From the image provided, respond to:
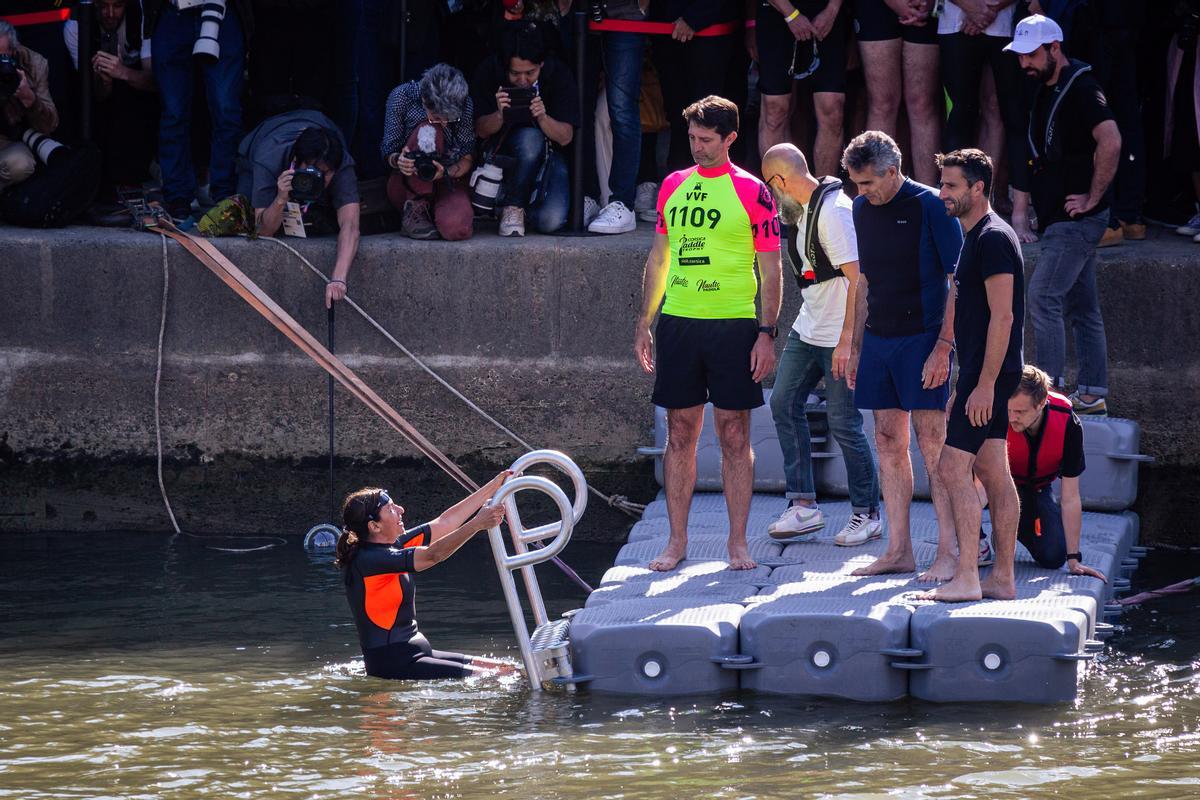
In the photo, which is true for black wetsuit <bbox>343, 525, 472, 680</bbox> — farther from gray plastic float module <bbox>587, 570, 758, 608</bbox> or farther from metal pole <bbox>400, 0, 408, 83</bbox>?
metal pole <bbox>400, 0, 408, 83</bbox>

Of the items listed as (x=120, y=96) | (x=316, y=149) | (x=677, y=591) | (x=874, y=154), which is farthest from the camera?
(x=120, y=96)

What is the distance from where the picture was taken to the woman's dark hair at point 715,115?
7523mm

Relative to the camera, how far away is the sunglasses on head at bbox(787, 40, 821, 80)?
33.6 ft

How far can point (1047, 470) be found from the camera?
7.82 m

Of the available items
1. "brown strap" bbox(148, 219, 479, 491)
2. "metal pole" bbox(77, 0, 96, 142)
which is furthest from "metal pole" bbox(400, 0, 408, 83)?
"metal pole" bbox(77, 0, 96, 142)

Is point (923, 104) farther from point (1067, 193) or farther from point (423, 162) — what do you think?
point (423, 162)

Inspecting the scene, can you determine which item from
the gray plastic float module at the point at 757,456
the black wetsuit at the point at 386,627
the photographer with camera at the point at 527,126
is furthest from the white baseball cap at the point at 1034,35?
the black wetsuit at the point at 386,627

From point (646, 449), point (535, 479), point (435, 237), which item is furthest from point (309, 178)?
point (535, 479)

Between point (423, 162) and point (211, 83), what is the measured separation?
149cm

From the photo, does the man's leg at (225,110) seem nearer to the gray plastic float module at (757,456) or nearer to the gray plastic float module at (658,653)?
the gray plastic float module at (757,456)

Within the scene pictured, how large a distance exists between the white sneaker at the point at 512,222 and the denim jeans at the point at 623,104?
1.99 ft

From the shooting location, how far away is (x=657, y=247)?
26.5 feet

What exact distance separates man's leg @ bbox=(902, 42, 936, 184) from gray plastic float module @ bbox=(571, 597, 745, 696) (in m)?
4.03

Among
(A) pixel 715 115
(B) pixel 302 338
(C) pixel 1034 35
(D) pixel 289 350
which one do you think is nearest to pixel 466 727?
(A) pixel 715 115
